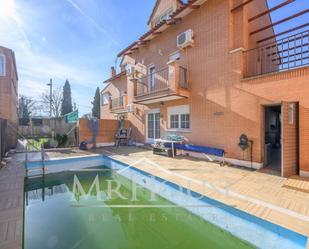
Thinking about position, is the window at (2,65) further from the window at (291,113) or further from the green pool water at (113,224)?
the window at (291,113)

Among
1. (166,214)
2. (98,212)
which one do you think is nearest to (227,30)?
(166,214)

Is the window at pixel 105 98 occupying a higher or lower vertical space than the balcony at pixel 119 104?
higher

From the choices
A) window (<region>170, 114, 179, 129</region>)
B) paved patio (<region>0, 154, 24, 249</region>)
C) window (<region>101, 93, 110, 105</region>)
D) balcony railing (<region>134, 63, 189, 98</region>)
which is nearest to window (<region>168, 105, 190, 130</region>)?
window (<region>170, 114, 179, 129</region>)

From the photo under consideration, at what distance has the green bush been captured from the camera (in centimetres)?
1264

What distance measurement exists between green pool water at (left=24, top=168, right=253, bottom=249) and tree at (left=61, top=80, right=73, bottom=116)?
32.8 meters

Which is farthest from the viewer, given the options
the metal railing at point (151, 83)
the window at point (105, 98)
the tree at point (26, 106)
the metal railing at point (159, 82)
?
the tree at point (26, 106)

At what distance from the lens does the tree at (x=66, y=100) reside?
117 ft

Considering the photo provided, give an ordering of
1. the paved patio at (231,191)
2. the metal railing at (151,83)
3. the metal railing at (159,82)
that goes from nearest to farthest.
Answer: the paved patio at (231,191) → the metal railing at (159,82) → the metal railing at (151,83)

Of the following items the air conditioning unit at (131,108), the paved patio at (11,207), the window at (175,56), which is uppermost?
the window at (175,56)

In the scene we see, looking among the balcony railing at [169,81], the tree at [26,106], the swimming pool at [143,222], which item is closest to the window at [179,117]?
the balcony railing at [169,81]

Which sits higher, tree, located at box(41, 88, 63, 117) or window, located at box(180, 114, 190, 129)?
tree, located at box(41, 88, 63, 117)

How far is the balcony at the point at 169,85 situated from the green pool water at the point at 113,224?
200 inches

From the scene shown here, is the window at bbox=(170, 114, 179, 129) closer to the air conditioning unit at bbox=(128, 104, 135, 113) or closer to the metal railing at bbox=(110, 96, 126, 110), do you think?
the air conditioning unit at bbox=(128, 104, 135, 113)

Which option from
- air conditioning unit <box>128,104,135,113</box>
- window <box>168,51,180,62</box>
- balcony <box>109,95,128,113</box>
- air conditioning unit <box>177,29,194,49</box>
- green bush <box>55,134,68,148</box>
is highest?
air conditioning unit <box>177,29,194,49</box>
